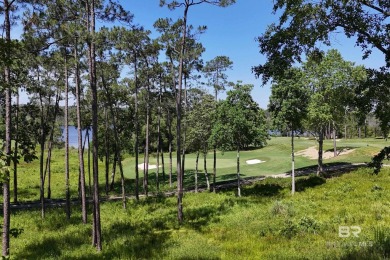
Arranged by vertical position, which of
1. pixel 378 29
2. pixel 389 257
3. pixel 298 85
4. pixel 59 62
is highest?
pixel 59 62

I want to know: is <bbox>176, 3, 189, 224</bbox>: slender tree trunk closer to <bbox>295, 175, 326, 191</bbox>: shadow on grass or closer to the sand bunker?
<bbox>295, 175, 326, 191</bbox>: shadow on grass

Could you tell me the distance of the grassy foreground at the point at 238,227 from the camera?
13776mm

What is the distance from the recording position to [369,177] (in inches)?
1284

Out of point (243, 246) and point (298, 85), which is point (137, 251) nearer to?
point (243, 246)

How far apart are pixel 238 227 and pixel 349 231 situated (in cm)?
620

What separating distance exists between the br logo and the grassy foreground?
236 mm

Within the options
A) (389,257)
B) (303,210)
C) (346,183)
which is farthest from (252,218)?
(346,183)

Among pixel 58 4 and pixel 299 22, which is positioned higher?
pixel 58 4

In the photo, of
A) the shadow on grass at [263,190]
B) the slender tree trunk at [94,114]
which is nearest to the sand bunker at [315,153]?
the shadow on grass at [263,190]

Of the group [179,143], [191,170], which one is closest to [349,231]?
[179,143]

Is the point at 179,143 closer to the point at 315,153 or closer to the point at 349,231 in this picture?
the point at 349,231

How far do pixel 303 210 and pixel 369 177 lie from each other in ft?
47.1

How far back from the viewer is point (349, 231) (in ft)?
53.3

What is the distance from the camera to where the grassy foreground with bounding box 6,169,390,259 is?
1378 centimetres
